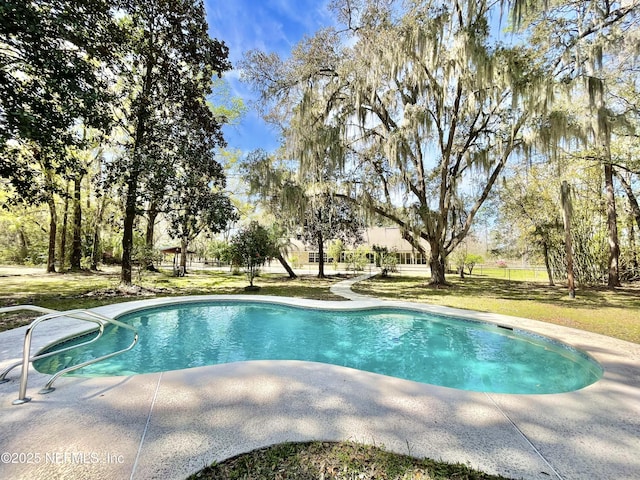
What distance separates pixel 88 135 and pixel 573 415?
19242 mm

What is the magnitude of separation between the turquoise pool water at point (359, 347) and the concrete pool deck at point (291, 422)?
40.5 inches

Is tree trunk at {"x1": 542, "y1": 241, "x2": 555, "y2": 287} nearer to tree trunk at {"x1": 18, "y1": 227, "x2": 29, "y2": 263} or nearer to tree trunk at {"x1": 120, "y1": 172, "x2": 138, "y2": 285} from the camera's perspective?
tree trunk at {"x1": 120, "y1": 172, "x2": 138, "y2": 285}

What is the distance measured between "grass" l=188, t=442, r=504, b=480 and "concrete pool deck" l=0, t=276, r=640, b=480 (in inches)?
3.4

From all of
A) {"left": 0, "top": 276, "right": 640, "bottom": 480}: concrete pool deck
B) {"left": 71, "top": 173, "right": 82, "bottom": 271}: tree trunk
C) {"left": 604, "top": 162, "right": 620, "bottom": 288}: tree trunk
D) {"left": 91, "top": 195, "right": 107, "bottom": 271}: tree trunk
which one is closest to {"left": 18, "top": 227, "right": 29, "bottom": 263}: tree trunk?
{"left": 71, "top": 173, "right": 82, "bottom": 271}: tree trunk

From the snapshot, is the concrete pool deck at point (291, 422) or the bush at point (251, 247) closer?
the concrete pool deck at point (291, 422)

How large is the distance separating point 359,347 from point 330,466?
138 inches

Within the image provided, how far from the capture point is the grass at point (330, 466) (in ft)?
5.20

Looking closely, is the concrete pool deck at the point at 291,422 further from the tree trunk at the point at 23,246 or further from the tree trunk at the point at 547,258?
the tree trunk at the point at 23,246

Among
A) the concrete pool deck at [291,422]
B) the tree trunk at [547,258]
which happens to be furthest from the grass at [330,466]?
the tree trunk at [547,258]

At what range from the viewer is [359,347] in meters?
5.06

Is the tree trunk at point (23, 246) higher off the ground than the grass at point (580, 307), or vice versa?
the tree trunk at point (23, 246)

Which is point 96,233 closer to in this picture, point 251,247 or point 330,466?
point 251,247

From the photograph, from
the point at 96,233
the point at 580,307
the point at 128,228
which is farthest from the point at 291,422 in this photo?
the point at 96,233

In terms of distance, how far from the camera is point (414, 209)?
11141 mm
